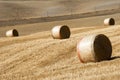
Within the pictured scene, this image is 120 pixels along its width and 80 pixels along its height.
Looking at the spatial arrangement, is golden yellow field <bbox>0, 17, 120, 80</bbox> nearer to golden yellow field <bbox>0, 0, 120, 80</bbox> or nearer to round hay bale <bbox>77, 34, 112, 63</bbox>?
golden yellow field <bbox>0, 0, 120, 80</bbox>

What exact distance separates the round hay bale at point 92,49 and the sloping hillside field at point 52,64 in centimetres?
26

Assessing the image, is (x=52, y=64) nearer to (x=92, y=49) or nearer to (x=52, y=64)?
(x=52, y=64)

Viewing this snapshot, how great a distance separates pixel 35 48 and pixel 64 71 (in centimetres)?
735

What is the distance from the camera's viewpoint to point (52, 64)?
57.5 feet

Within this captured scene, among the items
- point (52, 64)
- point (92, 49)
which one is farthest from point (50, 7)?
point (92, 49)

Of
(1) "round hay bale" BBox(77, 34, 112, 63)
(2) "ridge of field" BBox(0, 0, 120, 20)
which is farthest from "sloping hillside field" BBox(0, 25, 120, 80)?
(2) "ridge of field" BBox(0, 0, 120, 20)

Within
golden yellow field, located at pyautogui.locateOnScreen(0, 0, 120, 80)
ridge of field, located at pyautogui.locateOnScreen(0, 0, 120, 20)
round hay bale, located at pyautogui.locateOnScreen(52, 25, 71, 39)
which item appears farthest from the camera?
ridge of field, located at pyautogui.locateOnScreen(0, 0, 120, 20)

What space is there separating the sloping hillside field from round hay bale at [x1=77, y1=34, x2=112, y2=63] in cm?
26

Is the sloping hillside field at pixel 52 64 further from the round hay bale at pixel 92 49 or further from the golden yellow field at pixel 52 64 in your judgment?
the round hay bale at pixel 92 49

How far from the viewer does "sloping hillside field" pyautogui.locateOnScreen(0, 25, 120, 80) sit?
1279 centimetres

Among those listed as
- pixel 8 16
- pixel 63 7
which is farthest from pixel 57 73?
pixel 63 7

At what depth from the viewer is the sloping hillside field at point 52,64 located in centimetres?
1279

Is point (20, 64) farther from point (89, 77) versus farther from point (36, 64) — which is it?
point (89, 77)

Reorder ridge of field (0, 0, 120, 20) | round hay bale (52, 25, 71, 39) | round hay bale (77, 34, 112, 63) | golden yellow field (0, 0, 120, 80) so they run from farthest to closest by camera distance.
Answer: ridge of field (0, 0, 120, 20) < round hay bale (52, 25, 71, 39) < round hay bale (77, 34, 112, 63) < golden yellow field (0, 0, 120, 80)
